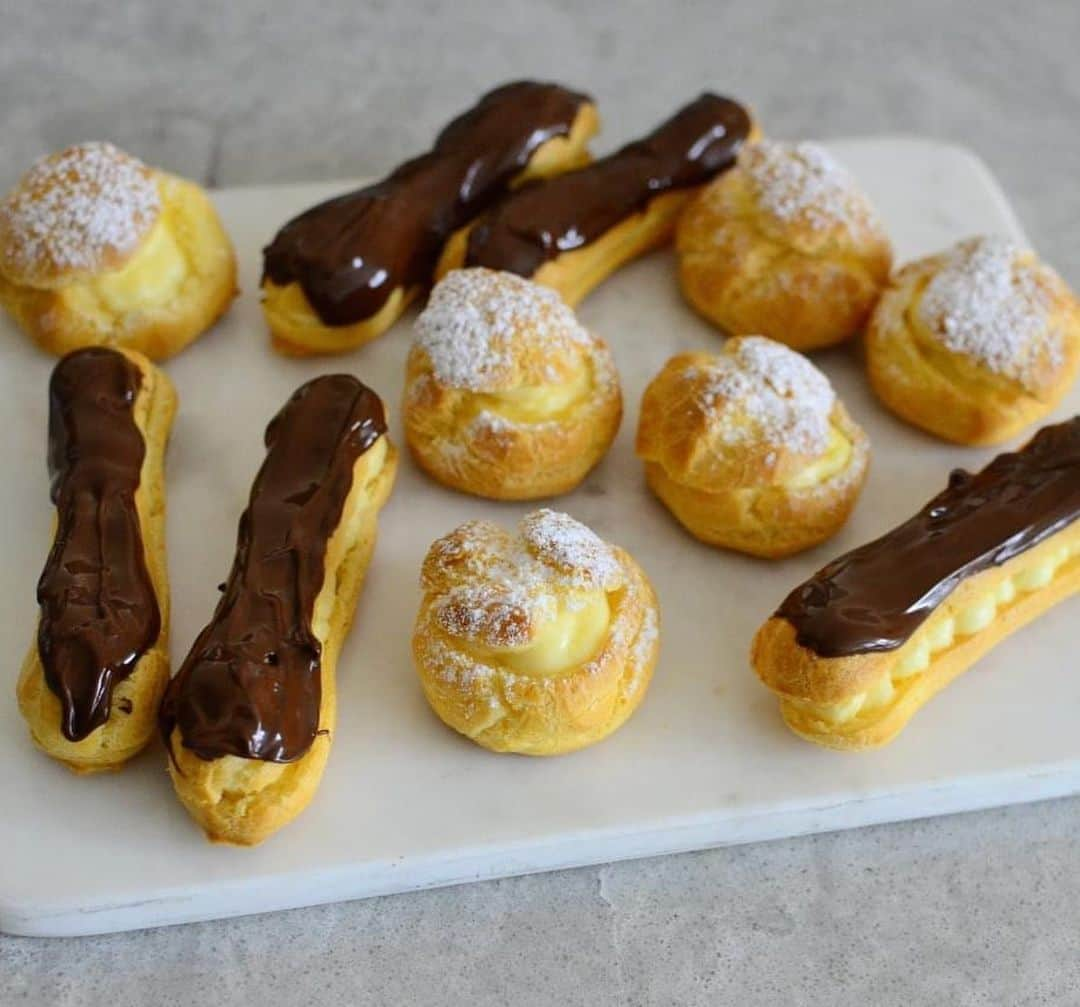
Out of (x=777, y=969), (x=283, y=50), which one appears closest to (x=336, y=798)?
(x=777, y=969)

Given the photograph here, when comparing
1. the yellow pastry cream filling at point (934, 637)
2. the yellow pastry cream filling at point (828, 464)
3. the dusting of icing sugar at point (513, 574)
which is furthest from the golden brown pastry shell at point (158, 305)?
the yellow pastry cream filling at point (934, 637)

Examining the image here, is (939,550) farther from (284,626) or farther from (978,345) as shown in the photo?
(284,626)

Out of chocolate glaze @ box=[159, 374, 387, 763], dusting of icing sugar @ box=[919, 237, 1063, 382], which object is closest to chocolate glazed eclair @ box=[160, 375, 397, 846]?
chocolate glaze @ box=[159, 374, 387, 763]

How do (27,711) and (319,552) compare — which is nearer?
(27,711)

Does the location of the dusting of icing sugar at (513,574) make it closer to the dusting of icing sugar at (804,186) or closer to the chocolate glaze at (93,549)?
the chocolate glaze at (93,549)

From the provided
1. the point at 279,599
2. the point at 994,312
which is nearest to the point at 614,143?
the point at 994,312

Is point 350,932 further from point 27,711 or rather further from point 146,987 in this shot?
point 27,711
